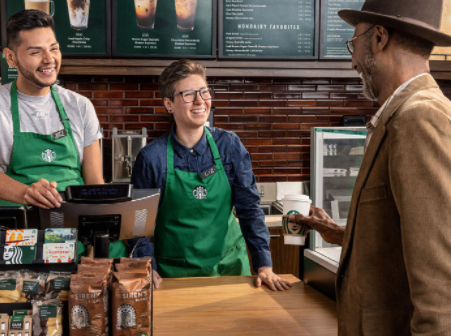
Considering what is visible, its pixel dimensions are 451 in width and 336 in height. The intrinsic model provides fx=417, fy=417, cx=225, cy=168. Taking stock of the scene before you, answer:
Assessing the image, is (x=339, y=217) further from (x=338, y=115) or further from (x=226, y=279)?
(x=338, y=115)

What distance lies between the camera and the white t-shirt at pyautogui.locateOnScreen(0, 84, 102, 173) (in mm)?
1898

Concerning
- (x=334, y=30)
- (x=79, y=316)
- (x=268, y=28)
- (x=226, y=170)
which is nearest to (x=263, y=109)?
(x=268, y=28)

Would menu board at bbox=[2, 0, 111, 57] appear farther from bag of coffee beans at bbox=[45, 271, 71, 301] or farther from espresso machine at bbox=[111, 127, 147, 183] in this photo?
bag of coffee beans at bbox=[45, 271, 71, 301]

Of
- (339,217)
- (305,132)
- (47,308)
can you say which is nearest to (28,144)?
(47,308)

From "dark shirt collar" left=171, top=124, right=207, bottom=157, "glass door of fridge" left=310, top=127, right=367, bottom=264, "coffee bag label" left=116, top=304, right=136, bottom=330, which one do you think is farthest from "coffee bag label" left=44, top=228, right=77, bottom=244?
"glass door of fridge" left=310, top=127, right=367, bottom=264

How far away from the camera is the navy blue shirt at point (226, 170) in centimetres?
187

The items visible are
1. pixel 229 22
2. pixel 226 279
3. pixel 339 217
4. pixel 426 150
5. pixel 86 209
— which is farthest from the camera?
pixel 229 22

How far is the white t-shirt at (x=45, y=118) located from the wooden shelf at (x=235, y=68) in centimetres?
121

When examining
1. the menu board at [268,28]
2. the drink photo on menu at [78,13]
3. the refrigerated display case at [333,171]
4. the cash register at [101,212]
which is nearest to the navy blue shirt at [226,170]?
the refrigerated display case at [333,171]

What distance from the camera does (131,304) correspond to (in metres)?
1.01

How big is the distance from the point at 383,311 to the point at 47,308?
0.79m

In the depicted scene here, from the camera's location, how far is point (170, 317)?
4.47 feet

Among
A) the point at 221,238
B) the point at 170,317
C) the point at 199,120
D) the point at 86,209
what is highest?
the point at 199,120

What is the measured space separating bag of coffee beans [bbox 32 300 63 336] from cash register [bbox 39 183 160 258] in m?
0.26
